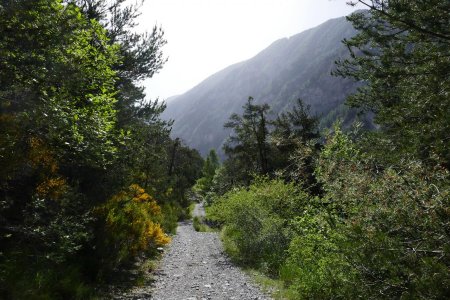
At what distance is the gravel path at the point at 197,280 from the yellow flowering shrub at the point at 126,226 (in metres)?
1.25

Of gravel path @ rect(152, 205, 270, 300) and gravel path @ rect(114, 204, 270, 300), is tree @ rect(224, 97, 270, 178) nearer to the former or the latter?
gravel path @ rect(152, 205, 270, 300)

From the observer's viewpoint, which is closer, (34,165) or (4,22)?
(4,22)

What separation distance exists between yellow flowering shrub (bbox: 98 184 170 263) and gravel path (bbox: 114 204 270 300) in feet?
4.10

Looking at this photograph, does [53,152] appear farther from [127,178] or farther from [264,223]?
[264,223]

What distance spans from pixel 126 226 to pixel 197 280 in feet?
10.1

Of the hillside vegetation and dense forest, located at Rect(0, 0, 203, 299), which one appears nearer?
the hillside vegetation

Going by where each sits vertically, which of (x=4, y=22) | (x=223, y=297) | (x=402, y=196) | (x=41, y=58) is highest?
(x=4, y=22)

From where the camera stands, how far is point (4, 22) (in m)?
5.07

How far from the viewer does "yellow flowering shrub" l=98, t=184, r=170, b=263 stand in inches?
393

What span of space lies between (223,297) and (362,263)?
5.19 meters

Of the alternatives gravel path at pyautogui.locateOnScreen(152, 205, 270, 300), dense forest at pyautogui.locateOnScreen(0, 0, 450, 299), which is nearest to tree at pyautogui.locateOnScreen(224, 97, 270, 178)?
gravel path at pyautogui.locateOnScreen(152, 205, 270, 300)

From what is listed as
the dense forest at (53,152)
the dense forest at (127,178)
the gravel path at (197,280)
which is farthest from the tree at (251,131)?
the dense forest at (53,152)

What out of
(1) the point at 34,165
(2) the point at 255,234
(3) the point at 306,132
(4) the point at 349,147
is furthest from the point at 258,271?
(3) the point at 306,132

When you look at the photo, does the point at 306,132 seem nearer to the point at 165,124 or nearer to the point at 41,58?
the point at 165,124
